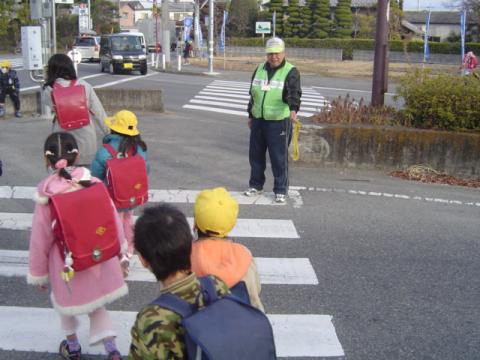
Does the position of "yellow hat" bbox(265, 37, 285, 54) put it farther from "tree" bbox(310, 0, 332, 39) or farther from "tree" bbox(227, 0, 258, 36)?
"tree" bbox(227, 0, 258, 36)

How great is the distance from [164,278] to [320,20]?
59474mm

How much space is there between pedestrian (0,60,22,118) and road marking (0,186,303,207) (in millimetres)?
6113

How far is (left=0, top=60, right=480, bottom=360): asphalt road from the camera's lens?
169 inches

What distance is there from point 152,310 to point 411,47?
5064 cm

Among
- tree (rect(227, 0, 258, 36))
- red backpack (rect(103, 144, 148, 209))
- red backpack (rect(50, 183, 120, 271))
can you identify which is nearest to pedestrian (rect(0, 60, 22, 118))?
red backpack (rect(103, 144, 148, 209))

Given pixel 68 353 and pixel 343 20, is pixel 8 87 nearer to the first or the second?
pixel 68 353

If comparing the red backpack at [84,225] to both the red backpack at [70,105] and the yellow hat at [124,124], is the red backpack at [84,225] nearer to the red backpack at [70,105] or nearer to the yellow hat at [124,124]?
the yellow hat at [124,124]

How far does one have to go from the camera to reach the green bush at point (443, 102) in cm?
926

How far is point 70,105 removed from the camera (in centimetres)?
526

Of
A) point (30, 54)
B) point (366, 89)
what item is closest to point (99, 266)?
point (30, 54)

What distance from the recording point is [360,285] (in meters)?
5.05

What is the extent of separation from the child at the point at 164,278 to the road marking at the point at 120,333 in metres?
1.79

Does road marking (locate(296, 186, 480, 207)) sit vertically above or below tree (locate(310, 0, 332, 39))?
below

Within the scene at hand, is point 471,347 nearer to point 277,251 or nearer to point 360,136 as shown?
point 277,251
